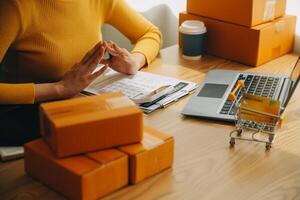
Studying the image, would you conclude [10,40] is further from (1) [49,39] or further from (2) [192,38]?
(2) [192,38]

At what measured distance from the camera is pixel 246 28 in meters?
1.93

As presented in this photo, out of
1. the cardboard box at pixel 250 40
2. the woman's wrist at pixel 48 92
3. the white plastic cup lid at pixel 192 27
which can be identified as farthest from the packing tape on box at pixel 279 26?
the woman's wrist at pixel 48 92

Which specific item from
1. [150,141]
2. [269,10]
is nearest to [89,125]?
[150,141]

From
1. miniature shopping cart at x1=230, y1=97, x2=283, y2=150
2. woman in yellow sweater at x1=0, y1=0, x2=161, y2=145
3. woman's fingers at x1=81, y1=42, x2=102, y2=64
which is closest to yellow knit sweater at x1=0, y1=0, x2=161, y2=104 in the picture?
woman in yellow sweater at x1=0, y1=0, x2=161, y2=145

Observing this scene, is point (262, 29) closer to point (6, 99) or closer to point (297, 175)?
point (297, 175)

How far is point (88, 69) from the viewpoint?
5.41 ft

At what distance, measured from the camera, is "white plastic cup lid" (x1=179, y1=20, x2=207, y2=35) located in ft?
6.57

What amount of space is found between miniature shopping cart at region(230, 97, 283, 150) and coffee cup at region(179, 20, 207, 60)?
0.69m

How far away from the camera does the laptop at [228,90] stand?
1.48 meters

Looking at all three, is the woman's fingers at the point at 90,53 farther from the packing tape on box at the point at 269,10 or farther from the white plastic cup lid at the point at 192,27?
the packing tape on box at the point at 269,10

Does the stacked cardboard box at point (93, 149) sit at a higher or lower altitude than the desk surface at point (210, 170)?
higher

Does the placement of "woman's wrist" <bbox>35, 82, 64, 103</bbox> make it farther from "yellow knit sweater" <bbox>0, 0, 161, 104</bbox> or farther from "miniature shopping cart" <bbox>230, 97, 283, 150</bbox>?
"miniature shopping cart" <bbox>230, 97, 283, 150</bbox>

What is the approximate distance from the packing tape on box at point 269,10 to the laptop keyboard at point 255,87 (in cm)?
35

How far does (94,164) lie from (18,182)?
23 cm
